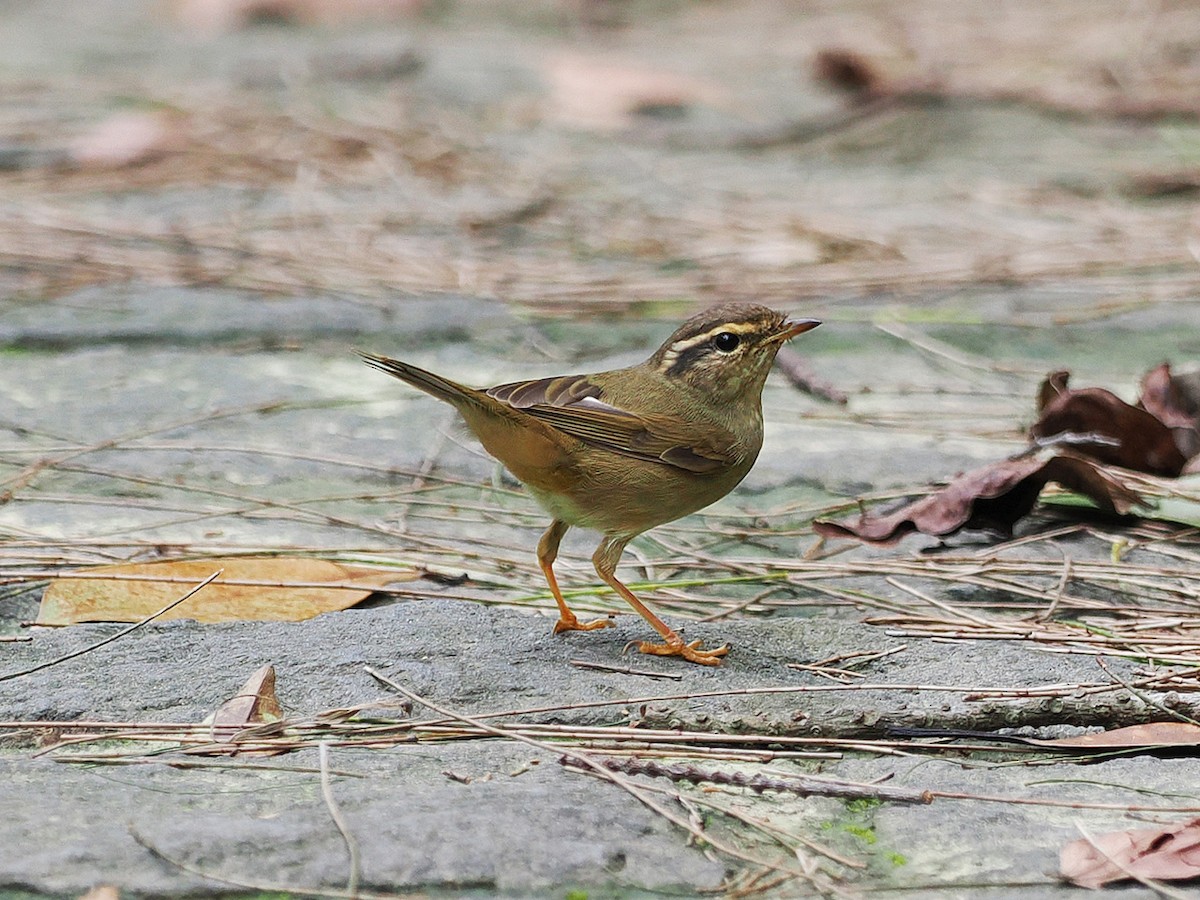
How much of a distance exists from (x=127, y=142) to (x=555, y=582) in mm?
4808

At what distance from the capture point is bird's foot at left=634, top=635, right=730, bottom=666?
308 centimetres

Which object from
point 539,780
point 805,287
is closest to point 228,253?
point 805,287

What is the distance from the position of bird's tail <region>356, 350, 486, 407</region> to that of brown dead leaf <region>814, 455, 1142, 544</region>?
1.03m

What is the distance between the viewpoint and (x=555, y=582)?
344cm

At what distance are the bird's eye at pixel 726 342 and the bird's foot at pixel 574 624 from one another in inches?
33.3

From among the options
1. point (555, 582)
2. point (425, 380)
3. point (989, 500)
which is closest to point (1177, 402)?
point (989, 500)

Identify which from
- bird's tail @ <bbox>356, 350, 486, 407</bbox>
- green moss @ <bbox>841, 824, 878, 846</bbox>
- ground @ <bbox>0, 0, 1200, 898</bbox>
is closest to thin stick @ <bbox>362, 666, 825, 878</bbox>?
ground @ <bbox>0, 0, 1200, 898</bbox>

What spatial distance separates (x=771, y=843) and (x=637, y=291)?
373cm

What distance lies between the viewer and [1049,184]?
24.4ft

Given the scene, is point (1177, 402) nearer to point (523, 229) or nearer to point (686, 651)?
point (686, 651)

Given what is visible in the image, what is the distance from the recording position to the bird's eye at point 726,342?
12.7ft

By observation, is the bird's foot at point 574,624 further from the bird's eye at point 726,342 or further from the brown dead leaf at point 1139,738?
the brown dead leaf at point 1139,738

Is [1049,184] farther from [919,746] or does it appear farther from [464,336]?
[919,746]

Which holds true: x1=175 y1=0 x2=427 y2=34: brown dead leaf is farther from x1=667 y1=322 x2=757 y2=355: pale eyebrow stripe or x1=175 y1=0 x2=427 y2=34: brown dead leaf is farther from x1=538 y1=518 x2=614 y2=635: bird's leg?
x1=538 y1=518 x2=614 y2=635: bird's leg
